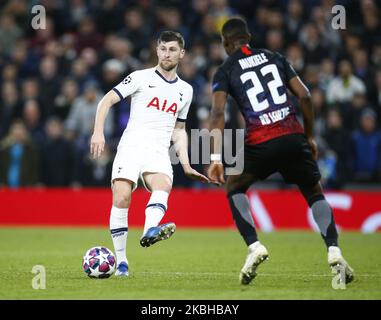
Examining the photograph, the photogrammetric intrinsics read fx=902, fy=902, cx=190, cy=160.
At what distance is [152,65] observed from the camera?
16.4 m

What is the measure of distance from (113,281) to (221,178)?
139 centimetres

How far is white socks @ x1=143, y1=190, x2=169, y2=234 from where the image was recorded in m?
8.45

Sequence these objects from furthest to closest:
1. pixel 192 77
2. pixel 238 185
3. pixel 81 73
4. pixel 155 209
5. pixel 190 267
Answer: pixel 81 73 → pixel 192 77 → pixel 190 267 → pixel 155 209 → pixel 238 185

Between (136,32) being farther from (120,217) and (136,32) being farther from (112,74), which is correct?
(120,217)

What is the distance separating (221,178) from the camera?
8.15 meters

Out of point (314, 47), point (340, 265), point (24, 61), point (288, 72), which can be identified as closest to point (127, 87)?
point (288, 72)

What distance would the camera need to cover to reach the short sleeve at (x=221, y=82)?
8328mm

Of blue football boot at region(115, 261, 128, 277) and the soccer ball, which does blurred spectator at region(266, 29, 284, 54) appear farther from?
the soccer ball

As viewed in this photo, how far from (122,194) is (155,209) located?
38 cm

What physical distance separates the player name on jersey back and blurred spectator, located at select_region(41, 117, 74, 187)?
9945 millimetres

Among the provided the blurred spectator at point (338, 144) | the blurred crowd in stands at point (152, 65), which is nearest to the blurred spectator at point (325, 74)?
the blurred crowd in stands at point (152, 65)

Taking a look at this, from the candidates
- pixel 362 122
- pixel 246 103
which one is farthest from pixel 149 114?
pixel 362 122

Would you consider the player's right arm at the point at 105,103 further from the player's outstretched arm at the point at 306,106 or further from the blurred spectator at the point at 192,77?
the blurred spectator at the point at 192,77
